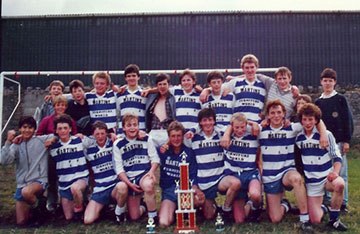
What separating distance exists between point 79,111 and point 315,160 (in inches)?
114

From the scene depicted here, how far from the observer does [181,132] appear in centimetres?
538

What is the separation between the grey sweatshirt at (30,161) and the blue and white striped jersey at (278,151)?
8.48 feet

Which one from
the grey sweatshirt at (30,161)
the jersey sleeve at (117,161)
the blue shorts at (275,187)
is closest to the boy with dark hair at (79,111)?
the grey sweatshirt at (30,161)

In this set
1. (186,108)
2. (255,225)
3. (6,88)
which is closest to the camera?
(255,225)

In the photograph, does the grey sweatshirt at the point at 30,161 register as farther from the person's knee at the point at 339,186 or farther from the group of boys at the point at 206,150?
the person's knee at the point at 339,186

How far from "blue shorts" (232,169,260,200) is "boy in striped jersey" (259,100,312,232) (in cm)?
10

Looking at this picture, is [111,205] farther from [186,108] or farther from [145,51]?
[145,51]

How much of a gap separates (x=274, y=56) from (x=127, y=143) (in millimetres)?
7902

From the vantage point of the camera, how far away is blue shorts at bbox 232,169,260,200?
5.27 m

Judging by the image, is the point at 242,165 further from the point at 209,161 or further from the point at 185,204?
the point at 185,204

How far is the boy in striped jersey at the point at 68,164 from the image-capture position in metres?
5.55

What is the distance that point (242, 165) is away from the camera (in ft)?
17.6

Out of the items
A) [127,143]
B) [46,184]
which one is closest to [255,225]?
[127,143]

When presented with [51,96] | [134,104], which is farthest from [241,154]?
[51,96]
